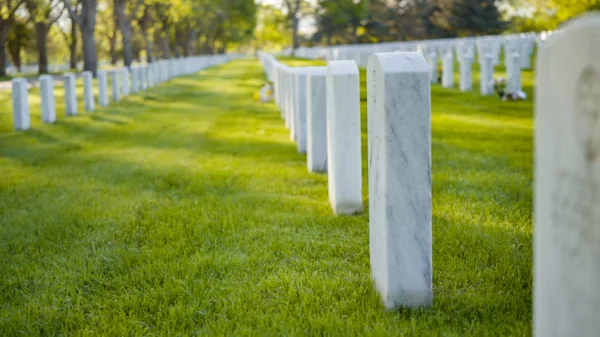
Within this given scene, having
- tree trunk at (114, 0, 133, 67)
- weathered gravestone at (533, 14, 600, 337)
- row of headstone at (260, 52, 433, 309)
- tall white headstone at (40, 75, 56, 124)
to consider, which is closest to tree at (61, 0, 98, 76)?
tree trunk at (114, 0, 133, 67)

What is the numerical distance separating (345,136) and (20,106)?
29.5 ft

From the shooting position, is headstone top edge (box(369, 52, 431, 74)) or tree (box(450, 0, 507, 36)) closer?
headstone top edge (box(369, 52, 431, 74))

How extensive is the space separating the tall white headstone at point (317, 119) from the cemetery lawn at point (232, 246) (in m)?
0.22

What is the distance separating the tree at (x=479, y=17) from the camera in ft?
197

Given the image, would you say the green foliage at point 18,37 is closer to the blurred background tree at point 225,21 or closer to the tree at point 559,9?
the blurred background tree at point 225,21

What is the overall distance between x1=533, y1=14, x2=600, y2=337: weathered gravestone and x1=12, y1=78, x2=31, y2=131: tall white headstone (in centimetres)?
1203

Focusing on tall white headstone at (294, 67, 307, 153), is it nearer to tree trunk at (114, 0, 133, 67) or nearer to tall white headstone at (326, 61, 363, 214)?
tall white headstone at (326, 61, 363, 214)

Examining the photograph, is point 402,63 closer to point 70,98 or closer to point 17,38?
point 70,98

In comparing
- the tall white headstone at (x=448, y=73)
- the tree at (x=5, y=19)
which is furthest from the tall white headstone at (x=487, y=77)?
the tree at (x=5, y=19)

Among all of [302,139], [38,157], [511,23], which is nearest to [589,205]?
[302,139]

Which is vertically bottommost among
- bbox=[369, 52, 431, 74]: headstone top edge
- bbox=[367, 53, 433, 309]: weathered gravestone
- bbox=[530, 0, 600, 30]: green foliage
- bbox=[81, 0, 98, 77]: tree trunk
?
bbox=[367, 53, 433, 309]: weathered gravestone

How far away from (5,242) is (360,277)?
2.73m

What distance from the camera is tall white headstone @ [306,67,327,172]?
713 cm

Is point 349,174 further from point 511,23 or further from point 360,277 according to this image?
point 511,23
